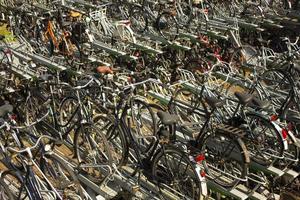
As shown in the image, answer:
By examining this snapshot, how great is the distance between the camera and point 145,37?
32.9 ft

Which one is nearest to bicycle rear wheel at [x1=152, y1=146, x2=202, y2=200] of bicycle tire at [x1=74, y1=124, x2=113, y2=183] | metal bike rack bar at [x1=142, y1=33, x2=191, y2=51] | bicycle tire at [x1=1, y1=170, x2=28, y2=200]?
bicycle tire at [x1=74, y1=124, x2=113, y2=183]

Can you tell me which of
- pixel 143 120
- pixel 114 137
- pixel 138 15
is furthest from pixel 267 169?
pixel 138 15

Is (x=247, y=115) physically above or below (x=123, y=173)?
above

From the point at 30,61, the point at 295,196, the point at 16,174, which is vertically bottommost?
the point at 295,196

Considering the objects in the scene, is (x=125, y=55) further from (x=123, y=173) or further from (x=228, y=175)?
(x=228, y=175)

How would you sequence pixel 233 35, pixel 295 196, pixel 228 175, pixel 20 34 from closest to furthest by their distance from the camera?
pixel 228 175 < pixel 295 196 < pixel 233 35 < pixel 20 34

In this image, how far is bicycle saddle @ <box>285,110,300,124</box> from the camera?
273 inches

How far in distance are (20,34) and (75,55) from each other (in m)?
2.37

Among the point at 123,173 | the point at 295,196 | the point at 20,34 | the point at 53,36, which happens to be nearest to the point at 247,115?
the point at 295,196

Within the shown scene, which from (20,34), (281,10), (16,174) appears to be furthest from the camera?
(281,10)

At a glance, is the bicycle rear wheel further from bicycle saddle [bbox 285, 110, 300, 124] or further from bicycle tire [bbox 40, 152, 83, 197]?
bicycle saddle [bbox 285, 110, 300, 124]

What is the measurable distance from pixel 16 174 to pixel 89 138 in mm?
1206

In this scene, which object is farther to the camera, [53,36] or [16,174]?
[53,36]

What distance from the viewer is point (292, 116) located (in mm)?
7012
